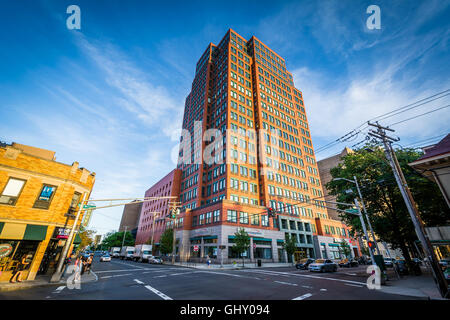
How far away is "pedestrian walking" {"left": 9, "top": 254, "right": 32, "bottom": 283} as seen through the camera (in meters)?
12.1

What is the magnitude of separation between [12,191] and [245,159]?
125ft

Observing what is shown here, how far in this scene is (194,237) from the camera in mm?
42000

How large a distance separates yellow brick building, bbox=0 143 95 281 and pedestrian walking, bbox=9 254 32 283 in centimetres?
15

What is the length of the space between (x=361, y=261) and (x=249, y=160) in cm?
3293

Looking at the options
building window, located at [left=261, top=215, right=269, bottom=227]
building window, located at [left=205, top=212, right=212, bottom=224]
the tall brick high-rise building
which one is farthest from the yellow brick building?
building window, located at [left=261, top=215, right=269, bottom=227]

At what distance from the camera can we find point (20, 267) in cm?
1280

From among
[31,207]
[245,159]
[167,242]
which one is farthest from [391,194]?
[167,242]

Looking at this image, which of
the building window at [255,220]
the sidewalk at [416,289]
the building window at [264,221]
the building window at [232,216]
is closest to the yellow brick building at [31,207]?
the sidewalk at [416,289]

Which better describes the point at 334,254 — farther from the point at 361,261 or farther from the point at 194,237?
the point at 194,237

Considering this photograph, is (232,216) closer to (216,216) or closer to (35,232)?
(216,216)

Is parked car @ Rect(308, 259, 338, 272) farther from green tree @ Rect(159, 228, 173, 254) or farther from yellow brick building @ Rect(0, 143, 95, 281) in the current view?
green tree @ Rect(159, 228, 173, 254)

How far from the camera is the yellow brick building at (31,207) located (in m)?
13.1

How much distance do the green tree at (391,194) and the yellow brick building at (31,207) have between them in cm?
2559
